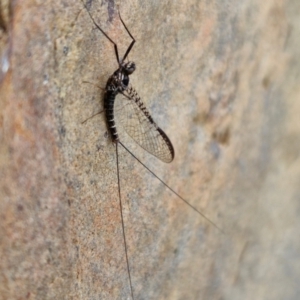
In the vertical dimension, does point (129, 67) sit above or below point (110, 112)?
above

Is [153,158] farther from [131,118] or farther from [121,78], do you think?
[121,78]

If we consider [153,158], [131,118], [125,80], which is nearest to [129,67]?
[125,80]

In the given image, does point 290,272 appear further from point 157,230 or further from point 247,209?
point 157,230

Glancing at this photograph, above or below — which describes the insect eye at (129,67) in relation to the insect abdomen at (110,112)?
above

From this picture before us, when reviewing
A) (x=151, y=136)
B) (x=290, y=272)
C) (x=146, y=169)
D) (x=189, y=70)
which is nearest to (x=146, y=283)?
(x=146, y=169)

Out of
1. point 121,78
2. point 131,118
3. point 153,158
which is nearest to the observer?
point 121,78
